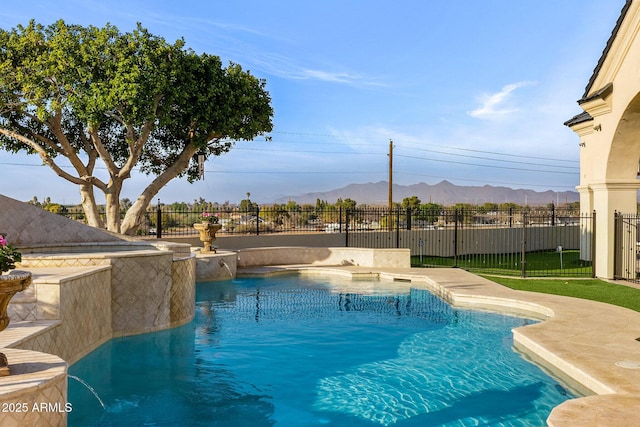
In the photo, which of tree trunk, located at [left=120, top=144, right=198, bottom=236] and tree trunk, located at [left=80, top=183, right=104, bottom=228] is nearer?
tree trunk, located at [left=80, top=183, right=104, bottom=228]

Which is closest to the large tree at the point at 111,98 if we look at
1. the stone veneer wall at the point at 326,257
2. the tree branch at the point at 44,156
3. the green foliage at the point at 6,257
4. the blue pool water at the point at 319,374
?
the tree branch at the point at 44,156

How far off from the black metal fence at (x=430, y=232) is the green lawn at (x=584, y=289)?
452 centimetres

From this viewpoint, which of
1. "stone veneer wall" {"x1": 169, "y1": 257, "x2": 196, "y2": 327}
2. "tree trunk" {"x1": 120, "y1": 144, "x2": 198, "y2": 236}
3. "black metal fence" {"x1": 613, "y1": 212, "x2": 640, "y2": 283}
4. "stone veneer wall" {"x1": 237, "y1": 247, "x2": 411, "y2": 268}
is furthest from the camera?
"tree trunk" {"x1": 120, "y1": 144, "x2": 198, "y2": 236}

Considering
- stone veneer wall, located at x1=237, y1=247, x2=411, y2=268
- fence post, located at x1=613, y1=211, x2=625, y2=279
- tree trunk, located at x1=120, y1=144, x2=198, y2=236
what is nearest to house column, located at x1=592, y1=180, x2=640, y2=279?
fence post, located at x1=613, y1=211, x2=625, y2=279

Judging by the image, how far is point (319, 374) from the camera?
306 inches

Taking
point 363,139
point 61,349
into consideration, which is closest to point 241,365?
point 61,349

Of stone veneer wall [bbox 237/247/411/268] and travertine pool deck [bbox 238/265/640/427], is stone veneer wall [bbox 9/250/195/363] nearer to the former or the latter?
travertine pool deck [bbox 238/265/640/427]

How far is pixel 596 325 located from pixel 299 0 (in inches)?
427

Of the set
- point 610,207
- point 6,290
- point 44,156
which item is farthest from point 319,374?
point 44,156

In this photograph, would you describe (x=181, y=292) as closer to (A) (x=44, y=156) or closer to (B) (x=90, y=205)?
(B) (x=90, y=205)

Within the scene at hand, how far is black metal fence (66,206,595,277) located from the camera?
21.8m

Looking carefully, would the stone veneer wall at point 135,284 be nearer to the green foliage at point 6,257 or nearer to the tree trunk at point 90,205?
the green foliage at point 6,257

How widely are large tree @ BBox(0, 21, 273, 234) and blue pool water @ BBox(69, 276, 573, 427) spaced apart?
8.66m

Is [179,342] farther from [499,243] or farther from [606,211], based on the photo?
[499,243]
